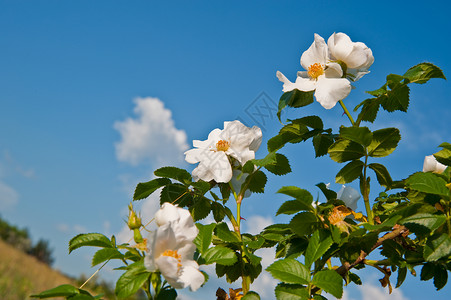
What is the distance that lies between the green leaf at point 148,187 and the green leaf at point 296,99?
37cm

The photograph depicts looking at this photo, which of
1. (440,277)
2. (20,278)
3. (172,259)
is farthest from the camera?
(20,278)

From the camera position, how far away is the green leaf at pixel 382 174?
103 cm

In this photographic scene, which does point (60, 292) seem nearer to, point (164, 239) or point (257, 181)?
point (164, 239)

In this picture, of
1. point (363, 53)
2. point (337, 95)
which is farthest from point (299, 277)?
point (363, 53)

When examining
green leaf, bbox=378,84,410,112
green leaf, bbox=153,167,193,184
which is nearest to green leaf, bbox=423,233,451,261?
green leaf, bbox=378,84,410,112

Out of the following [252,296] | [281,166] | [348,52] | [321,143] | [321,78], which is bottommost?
[252,296]

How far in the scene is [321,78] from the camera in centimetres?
104

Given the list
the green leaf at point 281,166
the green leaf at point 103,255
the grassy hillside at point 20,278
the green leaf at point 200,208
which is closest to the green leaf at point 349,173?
the green leaf at point 281,166

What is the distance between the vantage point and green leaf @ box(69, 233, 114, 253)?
0.83m

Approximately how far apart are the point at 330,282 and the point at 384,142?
0.40 m

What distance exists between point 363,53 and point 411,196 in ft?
1.33

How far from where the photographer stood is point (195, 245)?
0.82 metres

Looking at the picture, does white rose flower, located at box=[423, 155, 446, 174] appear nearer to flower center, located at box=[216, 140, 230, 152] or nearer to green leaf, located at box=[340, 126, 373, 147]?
green leaf, located at box=[340, 126, 373, 147]

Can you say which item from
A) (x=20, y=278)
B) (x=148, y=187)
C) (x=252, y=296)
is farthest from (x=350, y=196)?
(x=20, y=278)
